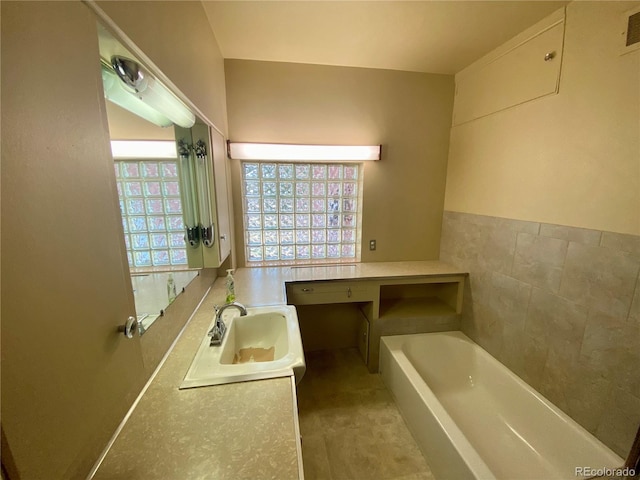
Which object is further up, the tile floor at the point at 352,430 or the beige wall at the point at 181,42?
the beige wall at the point at 181,42

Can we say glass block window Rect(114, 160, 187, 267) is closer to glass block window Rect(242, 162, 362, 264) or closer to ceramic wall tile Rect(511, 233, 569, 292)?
glass block window Rect(242, 162, 362, 264)

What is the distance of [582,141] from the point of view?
1.25 m

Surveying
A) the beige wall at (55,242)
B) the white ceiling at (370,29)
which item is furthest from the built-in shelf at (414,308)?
the white ceiling at (370,29)

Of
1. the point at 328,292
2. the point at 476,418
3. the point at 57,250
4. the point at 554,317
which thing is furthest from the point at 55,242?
the point at 476,418

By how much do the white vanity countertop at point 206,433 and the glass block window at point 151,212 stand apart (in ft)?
1.42

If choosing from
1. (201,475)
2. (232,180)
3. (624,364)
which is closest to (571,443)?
(624,364)

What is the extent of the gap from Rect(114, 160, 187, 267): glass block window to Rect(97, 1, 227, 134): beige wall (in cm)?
35

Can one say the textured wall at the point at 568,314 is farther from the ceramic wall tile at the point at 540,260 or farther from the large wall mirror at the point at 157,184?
the large wall mirror at the point at 157,184

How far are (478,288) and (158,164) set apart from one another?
225 cm

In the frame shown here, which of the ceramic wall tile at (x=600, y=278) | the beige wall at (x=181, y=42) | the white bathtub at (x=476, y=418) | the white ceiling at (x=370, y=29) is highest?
the white ceiling at (x=370, y=29)

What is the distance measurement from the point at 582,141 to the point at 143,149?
6.74 feet

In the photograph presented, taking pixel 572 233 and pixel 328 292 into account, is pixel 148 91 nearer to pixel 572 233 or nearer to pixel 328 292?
pixel 328 292

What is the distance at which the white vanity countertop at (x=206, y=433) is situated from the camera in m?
0.58

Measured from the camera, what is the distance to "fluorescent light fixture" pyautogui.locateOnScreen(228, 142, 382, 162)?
1.93 meters
